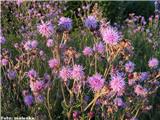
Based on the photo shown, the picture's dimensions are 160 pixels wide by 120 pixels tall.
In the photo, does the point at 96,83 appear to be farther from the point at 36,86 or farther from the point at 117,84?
the point at 36,86

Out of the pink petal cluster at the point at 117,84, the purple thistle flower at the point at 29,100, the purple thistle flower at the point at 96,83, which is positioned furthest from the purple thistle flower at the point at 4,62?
the pink petal cluster at the point at 117,84

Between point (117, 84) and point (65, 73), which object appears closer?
point (117, 84)

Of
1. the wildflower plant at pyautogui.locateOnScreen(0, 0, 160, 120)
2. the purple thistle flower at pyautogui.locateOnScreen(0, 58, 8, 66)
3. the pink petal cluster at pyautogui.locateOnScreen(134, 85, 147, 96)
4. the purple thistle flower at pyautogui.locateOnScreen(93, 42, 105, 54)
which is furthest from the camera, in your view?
the purple thistle flower at pyautogui.locateOnScreen(0, 58, 8, 66)

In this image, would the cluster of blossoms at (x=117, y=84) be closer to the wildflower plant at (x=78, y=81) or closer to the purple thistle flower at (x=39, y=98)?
the wildflower plant at (x=78, y=81)

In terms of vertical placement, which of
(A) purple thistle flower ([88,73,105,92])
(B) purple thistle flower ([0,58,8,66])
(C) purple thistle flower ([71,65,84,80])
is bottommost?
(B) purple thistle flower ([0,58,8,66])

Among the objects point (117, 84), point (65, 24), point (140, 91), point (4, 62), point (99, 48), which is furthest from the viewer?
point (4, 62)

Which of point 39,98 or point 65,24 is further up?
point 65,24

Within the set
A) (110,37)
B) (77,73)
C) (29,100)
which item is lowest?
(29,100)

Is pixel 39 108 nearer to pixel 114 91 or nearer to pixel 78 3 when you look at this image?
pixel 114 91

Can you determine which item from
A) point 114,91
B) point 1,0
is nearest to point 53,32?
point 114,91

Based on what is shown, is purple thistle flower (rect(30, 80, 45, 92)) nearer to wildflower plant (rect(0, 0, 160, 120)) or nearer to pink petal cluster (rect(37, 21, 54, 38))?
wildflower plant (rect(0, 0, 160, 120))

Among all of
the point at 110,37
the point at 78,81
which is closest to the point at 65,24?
the point at 110,37

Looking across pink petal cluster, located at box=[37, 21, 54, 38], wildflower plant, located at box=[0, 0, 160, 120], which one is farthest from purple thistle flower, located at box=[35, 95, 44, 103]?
pink petal cluster, located at box=[37, 21, 54, 38]

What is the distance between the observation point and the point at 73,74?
300 centimetres
